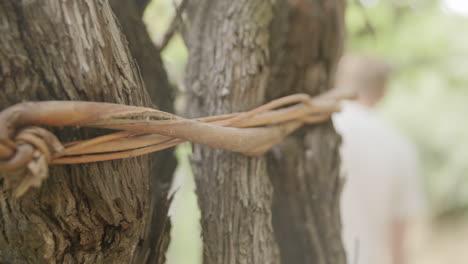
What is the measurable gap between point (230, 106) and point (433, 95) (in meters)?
3.51

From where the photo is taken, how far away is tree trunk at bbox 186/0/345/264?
49 cm

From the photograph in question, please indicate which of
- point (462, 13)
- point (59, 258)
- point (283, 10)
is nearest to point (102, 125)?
point (59, 258)

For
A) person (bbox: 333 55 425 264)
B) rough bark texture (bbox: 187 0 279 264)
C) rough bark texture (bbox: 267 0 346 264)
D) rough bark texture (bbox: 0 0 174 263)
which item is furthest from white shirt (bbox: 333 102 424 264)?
rough bark texture (bbox: 0 0 174 263)

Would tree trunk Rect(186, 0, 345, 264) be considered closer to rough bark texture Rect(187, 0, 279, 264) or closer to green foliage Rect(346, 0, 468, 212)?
rough bark texture Rect(187, 0, 279, 264)

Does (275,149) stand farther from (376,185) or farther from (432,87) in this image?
(432,87)

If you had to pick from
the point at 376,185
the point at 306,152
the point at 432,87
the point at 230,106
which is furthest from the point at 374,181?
the point at 432,87

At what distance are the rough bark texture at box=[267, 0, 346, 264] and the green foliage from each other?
80.6 inches

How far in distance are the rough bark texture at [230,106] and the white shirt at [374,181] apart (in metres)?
0.85

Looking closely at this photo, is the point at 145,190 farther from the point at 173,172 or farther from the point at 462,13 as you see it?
the point at 462,13

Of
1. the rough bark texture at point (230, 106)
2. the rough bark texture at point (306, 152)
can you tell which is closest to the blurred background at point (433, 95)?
the rough bark texture at point (306, 152)

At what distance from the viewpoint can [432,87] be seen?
3.50 meters

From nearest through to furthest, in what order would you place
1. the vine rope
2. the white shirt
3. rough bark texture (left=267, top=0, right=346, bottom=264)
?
the vine rope → rough bark texture (left=267, top=0, right=346, bottom=264) → the white shirt

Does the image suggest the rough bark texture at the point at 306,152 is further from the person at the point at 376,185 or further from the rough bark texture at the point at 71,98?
the person at the point at 376,185

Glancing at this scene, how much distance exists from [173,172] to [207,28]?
0.19 meters
